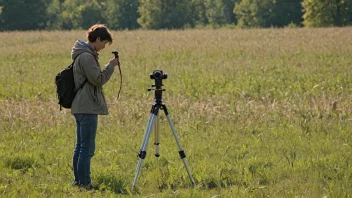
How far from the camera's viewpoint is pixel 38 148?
980cm

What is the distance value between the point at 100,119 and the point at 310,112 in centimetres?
390

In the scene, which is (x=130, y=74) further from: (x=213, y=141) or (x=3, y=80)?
(x=213, y=141)

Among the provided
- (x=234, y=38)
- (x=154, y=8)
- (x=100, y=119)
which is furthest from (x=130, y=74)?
(x=154, y=8)

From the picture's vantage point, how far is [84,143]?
7.31 meters

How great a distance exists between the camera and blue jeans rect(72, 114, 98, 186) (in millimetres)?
7254

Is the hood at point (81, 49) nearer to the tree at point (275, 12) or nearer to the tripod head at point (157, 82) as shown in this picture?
the tripod head at point (157, 82)

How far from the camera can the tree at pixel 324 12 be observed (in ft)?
226

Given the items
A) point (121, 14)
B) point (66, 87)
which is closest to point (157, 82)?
point (66, 87)

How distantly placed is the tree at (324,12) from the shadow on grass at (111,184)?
6318cm

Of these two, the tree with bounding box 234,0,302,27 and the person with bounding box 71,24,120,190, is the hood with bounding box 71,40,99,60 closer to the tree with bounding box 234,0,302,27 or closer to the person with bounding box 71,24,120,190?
the person with bounding box 71,24,120,190

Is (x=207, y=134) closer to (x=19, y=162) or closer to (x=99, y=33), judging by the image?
(x=19, y=162)

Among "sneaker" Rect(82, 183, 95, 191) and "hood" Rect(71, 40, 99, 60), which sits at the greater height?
"hood" Rect(71, 40, 99, 60)

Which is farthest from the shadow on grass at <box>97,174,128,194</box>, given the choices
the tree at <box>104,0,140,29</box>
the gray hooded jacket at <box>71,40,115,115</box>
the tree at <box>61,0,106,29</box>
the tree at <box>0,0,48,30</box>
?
the tree at <box>104,0,140,29</box>

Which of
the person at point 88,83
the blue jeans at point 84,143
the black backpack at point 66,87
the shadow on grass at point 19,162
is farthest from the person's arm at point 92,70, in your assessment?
the shadow on grass at point 19,162
